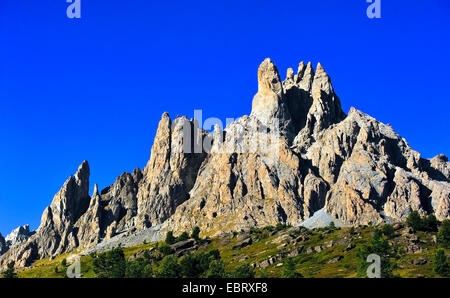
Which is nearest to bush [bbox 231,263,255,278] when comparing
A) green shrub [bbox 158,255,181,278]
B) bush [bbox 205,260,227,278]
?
bush [bbox 205,260,227,278]

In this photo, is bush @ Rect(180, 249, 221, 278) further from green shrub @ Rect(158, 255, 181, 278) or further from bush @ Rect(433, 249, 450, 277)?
bush @ Rect(433, 249, 450, 277)

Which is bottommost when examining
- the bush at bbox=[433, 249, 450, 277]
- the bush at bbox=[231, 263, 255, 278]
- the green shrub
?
the bush at bbox=[433, 249, 450, 277]

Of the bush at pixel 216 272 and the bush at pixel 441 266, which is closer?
the bush at pixel 441 266

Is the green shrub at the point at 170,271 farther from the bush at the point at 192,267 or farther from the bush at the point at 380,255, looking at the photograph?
the bush at the point at 380,255

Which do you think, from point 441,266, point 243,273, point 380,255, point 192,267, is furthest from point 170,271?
point 441,266

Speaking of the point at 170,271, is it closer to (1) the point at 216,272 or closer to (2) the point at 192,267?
(2) the point at 192,267

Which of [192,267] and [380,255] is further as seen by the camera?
[192,267]

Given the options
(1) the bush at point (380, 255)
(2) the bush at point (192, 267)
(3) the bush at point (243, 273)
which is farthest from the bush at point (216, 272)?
(1) the bush at point (380, 255)

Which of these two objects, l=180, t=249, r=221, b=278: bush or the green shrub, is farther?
l=180, t=249, r=221, b=278: bush

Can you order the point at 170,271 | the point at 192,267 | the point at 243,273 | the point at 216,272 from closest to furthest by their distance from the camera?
1. the point at 243,273
2. the point at 216,272
3. the point at 170,271
4. the point at 192,267

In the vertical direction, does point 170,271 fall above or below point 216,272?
above
